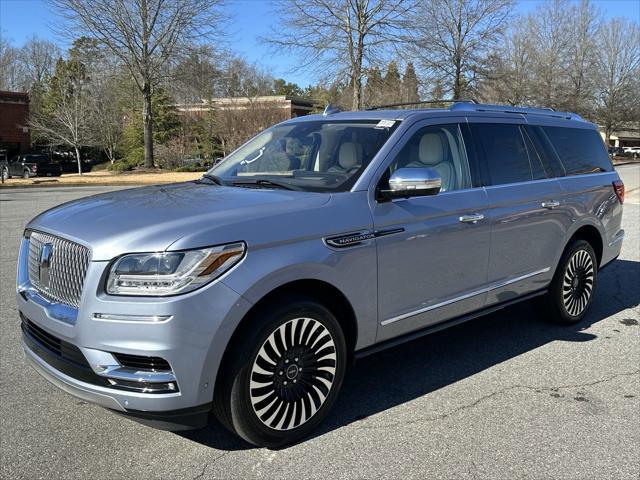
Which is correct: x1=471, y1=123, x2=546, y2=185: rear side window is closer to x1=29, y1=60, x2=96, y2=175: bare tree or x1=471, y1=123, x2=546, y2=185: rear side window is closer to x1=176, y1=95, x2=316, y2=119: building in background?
x1=176, y1=95, x2=316, y2=119: building in background

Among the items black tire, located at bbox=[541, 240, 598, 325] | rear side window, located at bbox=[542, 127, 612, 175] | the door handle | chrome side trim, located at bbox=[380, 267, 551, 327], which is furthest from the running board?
rear side window, located at bbox=[542, 127, 612, 175]

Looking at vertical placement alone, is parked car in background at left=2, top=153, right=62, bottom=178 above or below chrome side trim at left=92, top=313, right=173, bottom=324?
above

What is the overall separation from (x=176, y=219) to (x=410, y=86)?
1224 inches

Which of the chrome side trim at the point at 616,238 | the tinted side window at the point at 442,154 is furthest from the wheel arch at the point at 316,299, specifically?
the chrome side trim at the point at 616,238

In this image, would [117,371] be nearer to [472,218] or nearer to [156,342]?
[156,342]

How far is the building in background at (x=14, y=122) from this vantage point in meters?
49.5

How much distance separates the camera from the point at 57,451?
10.5 ft

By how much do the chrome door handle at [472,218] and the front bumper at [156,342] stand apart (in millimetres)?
1877

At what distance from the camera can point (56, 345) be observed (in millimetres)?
3072

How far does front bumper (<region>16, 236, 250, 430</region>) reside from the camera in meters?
2.71

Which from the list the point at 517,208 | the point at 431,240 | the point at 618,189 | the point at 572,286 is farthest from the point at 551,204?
the point at 431,240

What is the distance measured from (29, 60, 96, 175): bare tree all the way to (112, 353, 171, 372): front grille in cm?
4270

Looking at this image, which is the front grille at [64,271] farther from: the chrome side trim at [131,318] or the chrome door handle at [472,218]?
the chrome door handle at [472,218]

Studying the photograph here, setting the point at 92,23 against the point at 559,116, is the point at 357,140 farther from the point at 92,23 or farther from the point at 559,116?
the point at 92,23
